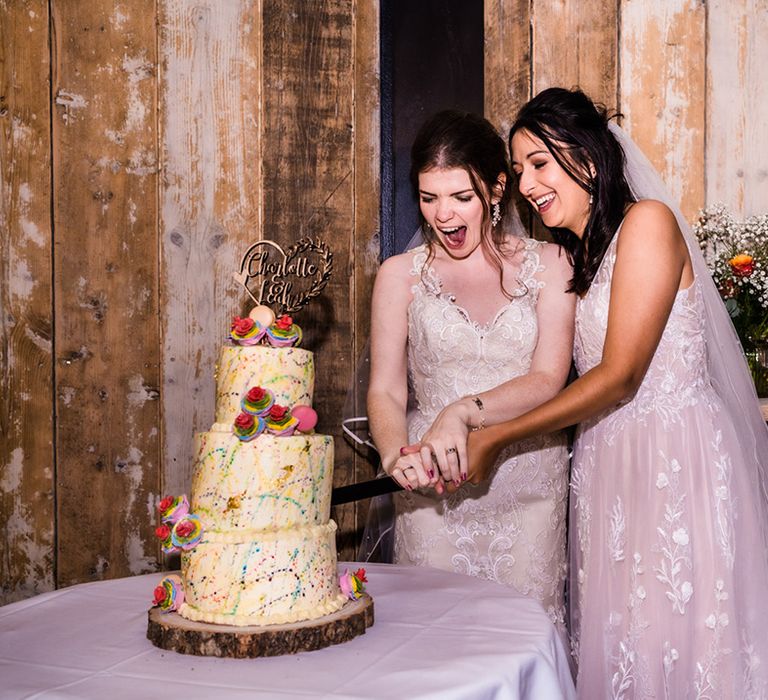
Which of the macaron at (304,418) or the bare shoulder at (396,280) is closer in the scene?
the macaron at (304,418)

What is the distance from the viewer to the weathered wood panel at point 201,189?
114 inches

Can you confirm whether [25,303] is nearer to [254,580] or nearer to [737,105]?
[254,580]

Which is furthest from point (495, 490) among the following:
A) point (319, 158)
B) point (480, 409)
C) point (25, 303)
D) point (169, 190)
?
point (25, 303)

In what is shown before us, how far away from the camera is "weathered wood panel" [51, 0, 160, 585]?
282 centimetres

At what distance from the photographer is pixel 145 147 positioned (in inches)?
113

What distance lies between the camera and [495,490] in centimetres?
244

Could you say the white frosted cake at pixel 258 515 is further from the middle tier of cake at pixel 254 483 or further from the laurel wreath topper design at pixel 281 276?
the laurel wreath topper design at pixel 281 276

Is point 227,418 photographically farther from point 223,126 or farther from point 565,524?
point 223,126

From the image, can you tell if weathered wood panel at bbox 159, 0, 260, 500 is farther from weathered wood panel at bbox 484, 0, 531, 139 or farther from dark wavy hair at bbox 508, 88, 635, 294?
dark wavy hair at bbox 508, 88, 635, 294

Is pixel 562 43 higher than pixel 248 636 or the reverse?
higher

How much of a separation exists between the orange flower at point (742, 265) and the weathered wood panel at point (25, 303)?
2143 millimetres

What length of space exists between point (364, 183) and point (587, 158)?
3.34 feet

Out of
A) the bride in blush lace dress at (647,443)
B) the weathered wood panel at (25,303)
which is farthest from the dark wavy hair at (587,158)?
the weathered wood panel at (25,303)

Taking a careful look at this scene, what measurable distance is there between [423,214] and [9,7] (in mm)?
1477
